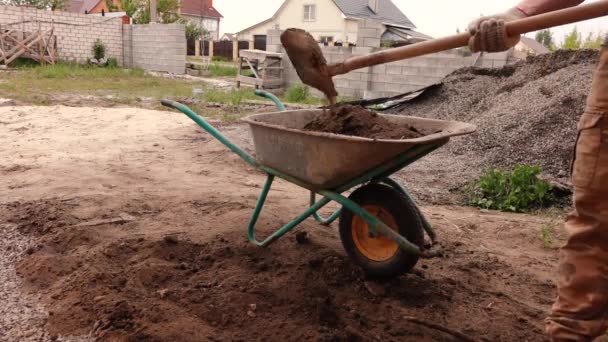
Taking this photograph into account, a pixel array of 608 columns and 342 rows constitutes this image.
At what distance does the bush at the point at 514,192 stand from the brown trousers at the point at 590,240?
2.29 meters

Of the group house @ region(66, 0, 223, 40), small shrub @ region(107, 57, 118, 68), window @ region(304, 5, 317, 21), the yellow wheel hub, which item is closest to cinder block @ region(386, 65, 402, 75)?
the yellow wheel hub

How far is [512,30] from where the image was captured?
1928 mm

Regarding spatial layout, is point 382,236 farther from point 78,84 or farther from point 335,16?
point 335,16

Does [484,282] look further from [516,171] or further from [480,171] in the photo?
[480,171]

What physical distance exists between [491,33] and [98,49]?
1695cm

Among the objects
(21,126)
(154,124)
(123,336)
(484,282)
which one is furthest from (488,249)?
(21,126)

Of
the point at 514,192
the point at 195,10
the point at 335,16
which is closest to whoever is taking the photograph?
the point at 514,192

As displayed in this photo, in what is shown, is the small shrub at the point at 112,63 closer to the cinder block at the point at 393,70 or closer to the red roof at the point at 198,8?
the cinder block at the point at 393,70

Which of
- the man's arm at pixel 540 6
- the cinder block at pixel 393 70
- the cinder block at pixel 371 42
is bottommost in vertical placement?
the cinder block at pixel 393 70

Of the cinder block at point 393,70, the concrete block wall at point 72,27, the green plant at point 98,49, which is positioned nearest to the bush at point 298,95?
the cinder block at point 393,70

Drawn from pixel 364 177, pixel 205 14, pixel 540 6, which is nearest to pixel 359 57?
pixel 364 177

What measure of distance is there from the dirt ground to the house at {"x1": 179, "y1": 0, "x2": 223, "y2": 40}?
44317mm

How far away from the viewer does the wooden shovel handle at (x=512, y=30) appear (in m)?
1.72

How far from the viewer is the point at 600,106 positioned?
5.26 ft
